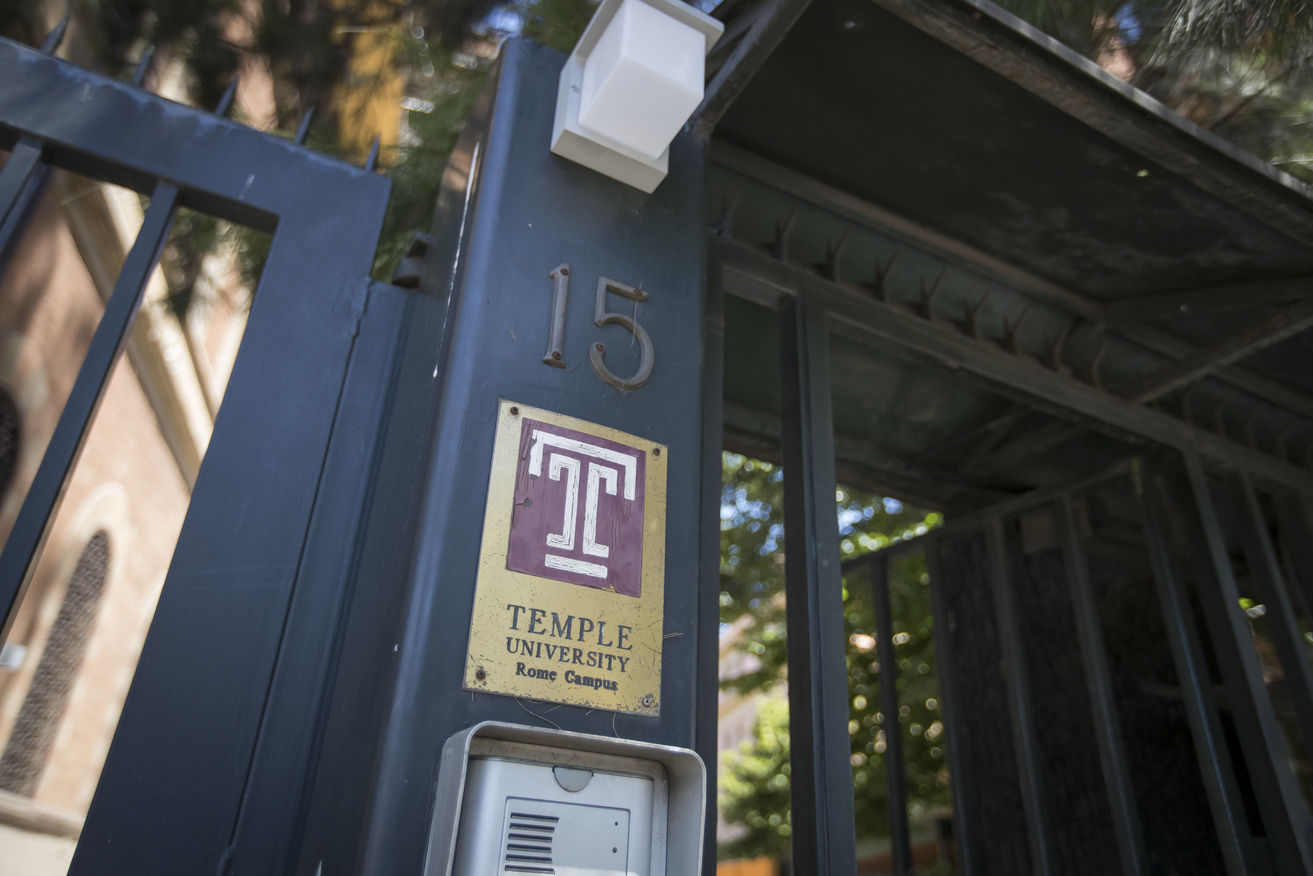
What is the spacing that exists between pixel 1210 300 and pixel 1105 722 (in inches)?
57.5

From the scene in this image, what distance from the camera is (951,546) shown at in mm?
4242

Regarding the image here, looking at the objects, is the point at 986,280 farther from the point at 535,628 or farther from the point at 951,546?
the point at 535,628

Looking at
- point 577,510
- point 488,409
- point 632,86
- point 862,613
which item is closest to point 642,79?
point 632,86

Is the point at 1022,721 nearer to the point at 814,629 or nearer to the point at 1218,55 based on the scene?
the point at 814,629

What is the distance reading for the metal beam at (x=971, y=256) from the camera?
271cm

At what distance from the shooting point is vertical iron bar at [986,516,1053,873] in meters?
3.18

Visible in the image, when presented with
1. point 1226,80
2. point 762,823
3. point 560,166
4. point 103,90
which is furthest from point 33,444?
point 762,823

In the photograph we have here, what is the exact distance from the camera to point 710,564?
208 centimetres

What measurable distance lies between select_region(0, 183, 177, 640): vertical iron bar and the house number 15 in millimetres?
728

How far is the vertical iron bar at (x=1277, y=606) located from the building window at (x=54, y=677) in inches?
294

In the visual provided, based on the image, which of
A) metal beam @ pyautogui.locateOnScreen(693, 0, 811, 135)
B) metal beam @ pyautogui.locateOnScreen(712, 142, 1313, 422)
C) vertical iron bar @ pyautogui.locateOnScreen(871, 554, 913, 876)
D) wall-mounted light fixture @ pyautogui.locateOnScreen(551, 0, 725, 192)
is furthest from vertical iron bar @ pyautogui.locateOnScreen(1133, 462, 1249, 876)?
wall-mounted light fixture @ pyautogui.locateOnScreen(551, 0, 725, 192)

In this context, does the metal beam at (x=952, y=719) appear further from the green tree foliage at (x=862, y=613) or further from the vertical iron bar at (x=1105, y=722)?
the green tree foliage at (x=862, y=613)

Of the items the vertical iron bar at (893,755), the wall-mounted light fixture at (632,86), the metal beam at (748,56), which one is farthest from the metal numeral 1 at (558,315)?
the vertical iron bar at (893,755)

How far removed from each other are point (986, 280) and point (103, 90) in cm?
259
